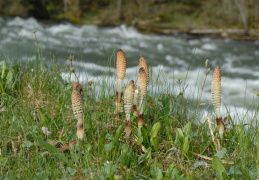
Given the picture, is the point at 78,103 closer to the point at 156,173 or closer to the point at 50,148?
the point at 50,148

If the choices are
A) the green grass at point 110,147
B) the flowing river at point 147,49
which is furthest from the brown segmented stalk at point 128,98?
the flowing river at point 147,49

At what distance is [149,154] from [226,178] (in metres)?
0.41

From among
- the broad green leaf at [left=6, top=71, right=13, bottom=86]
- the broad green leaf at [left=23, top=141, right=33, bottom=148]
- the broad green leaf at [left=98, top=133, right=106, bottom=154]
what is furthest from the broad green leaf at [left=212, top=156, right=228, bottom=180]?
the broad green leaf at [left=6, top=71, right=13, bottom=86]

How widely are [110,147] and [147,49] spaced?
6.53 metres

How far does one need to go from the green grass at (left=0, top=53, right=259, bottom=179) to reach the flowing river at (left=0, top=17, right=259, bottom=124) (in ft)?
9.46

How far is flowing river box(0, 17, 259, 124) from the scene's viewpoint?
19.5ft

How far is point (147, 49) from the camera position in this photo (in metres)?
8.20

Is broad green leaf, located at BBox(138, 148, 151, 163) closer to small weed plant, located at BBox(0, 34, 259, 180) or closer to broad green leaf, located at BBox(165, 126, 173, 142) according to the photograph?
small weed plant, located at BBox(0, 34, 259, 180)

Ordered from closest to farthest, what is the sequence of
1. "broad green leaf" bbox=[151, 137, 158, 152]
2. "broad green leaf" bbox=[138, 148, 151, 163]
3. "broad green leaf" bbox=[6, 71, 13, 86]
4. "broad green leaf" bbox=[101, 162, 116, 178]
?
"broad green leaf" bbox=[101, 162, 116, 178]
"broad green leaf" bbox=[138, 148, 151, 163]
"broad green leaf" bbox=[151, 137, 158, 152]
"broad green leaf" bbox=[6, 71, 13, 86]

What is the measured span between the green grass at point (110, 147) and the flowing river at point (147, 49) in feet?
9.46

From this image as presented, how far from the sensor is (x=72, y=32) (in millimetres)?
9516

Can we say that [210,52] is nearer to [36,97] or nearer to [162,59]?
[162,59]

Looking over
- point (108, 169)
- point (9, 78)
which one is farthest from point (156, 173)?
point (9, 78)

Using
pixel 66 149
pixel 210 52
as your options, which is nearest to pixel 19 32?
pixel 210 52
